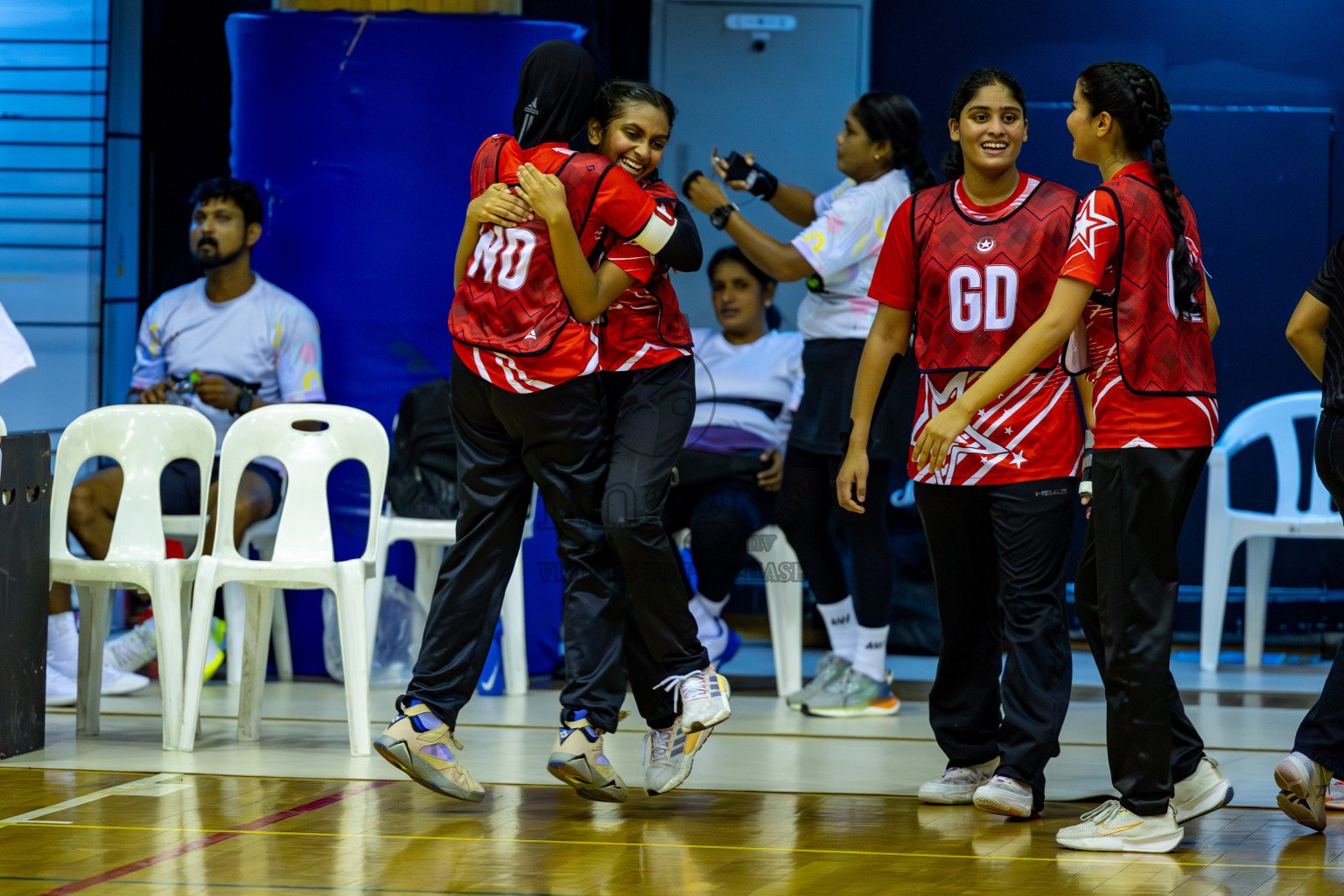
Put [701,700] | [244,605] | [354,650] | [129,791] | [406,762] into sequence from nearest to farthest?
1. [406,762]
2. [701,700]
3. [129,791]
4. [354,650]
5. [244,605]

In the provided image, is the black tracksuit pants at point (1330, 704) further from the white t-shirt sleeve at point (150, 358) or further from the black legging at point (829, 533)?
the white t-shirt sleeve at point (150, 358)

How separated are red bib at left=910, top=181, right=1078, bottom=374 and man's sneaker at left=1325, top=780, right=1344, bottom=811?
43.4 inches

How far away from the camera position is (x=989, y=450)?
10.6 feet

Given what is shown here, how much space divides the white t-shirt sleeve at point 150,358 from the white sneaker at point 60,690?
1.11 m

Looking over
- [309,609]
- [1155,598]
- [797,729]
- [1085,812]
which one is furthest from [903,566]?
[1155,598]

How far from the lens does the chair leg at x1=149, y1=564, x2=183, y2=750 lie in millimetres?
3912

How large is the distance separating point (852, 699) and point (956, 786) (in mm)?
1219

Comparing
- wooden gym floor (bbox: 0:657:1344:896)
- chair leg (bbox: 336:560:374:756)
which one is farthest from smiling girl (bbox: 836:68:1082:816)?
chair leg (bbox: 336:560:374:756)

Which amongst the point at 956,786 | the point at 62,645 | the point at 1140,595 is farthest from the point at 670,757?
the point at 62,645

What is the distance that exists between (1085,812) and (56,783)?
2.22 m

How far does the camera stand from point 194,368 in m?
5.25

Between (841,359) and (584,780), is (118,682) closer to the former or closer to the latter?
(584,780)

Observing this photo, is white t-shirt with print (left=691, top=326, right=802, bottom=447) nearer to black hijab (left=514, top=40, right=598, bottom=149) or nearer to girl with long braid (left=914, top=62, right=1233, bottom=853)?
black hijab (left=514, top=40, right=598, bottom=149)

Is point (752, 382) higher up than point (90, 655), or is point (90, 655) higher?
A: point (752, 382)
